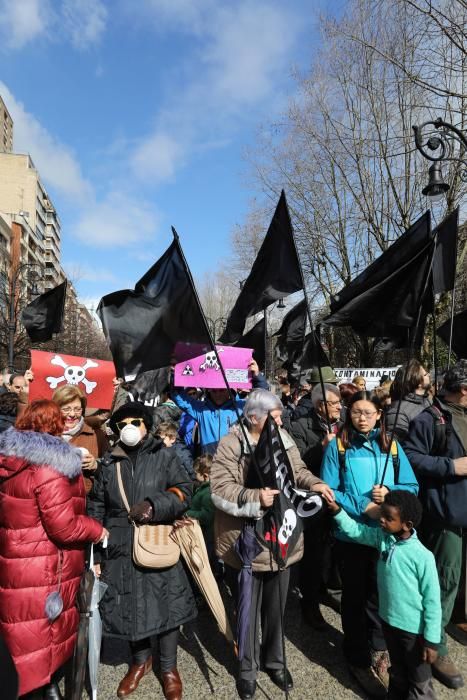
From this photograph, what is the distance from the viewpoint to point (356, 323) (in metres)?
4.20

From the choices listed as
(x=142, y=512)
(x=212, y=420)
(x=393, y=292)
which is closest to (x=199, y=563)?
(x=142, y=512)

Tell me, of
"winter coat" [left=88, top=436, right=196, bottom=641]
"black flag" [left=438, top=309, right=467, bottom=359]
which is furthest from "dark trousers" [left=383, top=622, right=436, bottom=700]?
"black flag" [left=438, top=309, right=467, bottom=359]

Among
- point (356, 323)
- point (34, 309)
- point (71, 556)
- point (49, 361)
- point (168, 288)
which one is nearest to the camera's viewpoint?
point (71, 556)

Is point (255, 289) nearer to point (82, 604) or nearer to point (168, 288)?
point (168, 288)

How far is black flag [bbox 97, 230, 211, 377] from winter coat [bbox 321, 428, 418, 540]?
139 centimetres

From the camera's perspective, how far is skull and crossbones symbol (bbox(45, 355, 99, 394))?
5.02 metres

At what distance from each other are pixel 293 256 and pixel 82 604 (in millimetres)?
2776

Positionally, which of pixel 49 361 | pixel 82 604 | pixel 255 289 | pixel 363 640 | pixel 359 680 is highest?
pixel 255 289

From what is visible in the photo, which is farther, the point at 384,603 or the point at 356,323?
the point at 356,323

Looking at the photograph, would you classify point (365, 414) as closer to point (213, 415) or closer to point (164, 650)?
point (164, 650)

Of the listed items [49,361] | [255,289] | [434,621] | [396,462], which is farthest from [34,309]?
[434,621]

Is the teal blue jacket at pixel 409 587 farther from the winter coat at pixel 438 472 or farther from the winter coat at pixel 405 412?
the winter coat at pixel 405 412

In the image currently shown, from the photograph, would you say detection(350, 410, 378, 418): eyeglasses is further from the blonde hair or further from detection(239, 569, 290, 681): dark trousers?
the blonde hair

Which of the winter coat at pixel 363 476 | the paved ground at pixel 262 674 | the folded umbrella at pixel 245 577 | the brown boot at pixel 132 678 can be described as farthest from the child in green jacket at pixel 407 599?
the brown boot at pixel 132 678
